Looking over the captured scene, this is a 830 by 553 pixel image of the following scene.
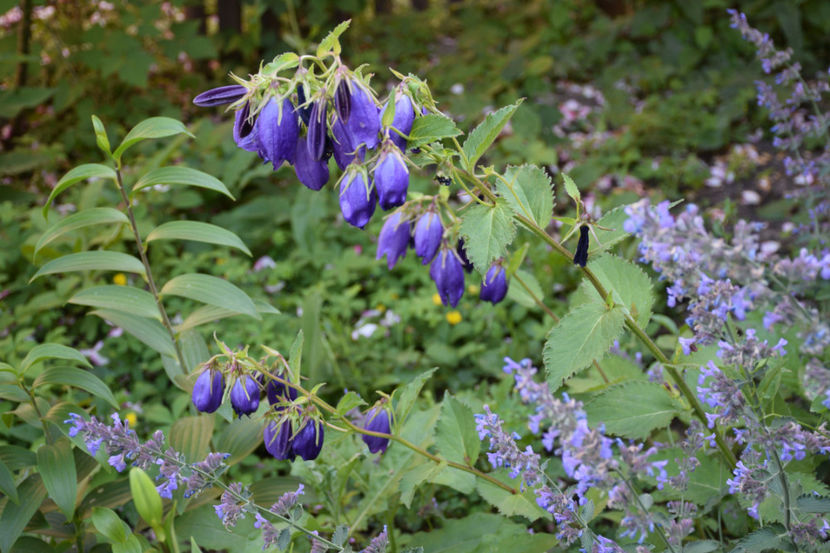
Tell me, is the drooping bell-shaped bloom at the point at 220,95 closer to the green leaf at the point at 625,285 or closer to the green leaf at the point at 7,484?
the green leaf at the point at 625,285

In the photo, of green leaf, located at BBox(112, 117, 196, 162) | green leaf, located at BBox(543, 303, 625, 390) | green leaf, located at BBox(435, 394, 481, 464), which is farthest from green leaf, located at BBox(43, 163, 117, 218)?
green leaf, located at BBox(543, 303, 625, 390)

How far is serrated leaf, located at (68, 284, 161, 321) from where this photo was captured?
191 centimetres

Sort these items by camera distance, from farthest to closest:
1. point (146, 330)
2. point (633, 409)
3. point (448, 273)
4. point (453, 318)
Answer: point (453, 318) < point (146, 330) < point (633, 409) < point (448, 273)

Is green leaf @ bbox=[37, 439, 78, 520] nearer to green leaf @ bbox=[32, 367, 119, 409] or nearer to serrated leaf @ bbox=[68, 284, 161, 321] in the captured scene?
green leaf @ bbox=[32, 367, 119, 409]

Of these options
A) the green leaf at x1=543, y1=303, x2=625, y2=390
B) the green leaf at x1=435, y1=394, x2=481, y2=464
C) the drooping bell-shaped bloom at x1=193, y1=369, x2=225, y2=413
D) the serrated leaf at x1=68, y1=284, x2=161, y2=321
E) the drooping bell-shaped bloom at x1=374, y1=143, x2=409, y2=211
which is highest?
the drooping bell-shaped bloom at x1=374, y1=143, x2=409, y2=211

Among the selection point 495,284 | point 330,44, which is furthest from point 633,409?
point 330,44

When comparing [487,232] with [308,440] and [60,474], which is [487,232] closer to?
[308,440]

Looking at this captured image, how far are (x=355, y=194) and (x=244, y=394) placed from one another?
48 cm

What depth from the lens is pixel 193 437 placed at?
6.29ft

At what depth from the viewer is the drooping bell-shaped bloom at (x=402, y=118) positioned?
52.9 inches

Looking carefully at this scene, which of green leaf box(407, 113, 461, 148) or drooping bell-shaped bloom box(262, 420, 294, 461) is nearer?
green leaf box(407, 113, 461, 148)

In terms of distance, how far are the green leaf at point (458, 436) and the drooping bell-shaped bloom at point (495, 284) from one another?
1.04 feet

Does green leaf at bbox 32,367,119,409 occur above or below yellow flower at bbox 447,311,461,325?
above

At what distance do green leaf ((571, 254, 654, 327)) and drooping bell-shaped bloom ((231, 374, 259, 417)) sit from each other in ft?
2.52
